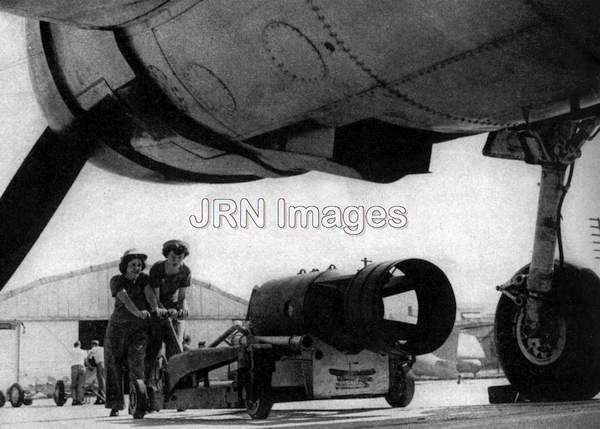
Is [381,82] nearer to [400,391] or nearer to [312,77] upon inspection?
[312,77]

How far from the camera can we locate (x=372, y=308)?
3.43m

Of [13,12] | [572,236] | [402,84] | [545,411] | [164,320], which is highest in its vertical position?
[13,12]

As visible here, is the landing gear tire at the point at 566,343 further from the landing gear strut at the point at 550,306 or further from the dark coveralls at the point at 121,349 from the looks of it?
the dark coveralls at the point at 121,349

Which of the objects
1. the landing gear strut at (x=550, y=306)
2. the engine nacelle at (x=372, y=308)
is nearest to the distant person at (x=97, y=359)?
the engine nacelle at (x=372, y=308)

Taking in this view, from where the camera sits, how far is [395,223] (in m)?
3.21

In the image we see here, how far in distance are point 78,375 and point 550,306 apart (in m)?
4.46

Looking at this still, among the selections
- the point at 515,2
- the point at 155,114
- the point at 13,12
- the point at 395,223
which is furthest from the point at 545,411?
the point at 13,12

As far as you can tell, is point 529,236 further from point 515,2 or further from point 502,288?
point 515,2

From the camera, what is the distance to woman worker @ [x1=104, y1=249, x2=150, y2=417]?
3.75 meters

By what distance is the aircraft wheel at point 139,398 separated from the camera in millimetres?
3805

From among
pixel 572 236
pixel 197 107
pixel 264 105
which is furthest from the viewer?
pixel 572 236

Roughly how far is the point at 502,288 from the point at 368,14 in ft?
6.36

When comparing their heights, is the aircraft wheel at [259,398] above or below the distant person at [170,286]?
below

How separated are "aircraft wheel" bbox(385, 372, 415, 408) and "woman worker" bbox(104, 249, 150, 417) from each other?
4.74 feet
